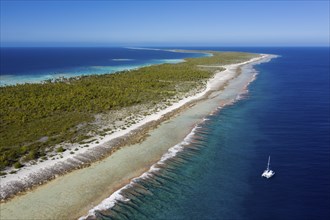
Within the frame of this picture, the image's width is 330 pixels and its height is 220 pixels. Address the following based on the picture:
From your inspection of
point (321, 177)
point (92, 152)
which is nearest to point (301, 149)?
point (321, 177)

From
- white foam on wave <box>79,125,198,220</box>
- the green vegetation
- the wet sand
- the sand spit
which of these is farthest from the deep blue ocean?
the green vegetation

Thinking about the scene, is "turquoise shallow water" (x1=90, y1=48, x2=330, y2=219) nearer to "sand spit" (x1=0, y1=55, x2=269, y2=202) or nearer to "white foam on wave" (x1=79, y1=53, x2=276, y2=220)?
"white foam on wave" (x1=79, y1=53, x2=276, y2=220)

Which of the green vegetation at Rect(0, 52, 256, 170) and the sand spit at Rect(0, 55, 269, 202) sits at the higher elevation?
the green vegetation at Rect(0, 52, 256, 170)

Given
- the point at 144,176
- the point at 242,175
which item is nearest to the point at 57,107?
the point at 144,176

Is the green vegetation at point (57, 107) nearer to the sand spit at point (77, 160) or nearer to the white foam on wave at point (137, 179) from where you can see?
the sand spit at point (77, 160)

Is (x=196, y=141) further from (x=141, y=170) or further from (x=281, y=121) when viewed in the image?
(x=281, y=121)

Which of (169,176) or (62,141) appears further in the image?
(62,141)

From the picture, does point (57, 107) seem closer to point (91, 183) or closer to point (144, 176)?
point (91, 183)
